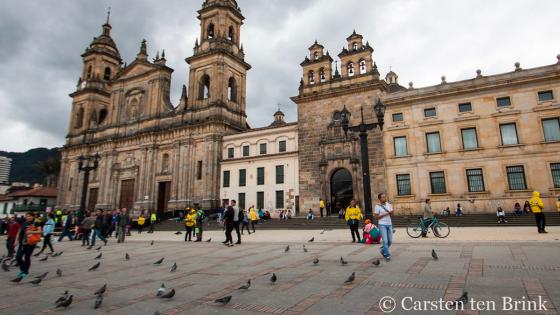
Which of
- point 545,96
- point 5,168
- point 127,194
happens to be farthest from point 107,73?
point 5,168

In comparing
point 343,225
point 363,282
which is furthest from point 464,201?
point 363,282

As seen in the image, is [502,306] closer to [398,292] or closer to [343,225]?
[398,292]

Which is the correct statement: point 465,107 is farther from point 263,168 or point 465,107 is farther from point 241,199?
point 241,199

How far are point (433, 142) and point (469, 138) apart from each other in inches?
102

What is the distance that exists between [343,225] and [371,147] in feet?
28.9

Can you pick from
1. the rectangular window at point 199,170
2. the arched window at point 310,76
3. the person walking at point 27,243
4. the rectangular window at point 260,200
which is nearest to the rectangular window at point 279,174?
the rectangular window at point 260,200

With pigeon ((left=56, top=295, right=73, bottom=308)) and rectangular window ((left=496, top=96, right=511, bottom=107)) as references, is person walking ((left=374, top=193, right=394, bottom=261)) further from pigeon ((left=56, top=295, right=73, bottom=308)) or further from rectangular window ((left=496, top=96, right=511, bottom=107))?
rectangular window ((left=496, top=96, right=511, bottom=107))

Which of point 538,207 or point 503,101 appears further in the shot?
point 503,101

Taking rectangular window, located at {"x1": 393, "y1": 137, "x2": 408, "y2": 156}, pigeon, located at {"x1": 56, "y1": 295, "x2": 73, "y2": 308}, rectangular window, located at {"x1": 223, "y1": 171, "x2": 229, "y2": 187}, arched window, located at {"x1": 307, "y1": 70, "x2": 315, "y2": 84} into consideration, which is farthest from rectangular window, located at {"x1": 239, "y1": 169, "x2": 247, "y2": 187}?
pigeon, located at {"x1": 56, "y1": 295, "x2": 73, "y2": 308}

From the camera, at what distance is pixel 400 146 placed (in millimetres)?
28234

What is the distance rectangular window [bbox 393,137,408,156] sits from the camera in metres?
28.1

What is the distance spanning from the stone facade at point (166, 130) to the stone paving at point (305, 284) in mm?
28166

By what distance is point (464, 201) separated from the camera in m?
25.2

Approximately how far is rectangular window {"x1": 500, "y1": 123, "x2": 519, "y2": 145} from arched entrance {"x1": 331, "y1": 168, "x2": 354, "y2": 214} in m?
11.9
